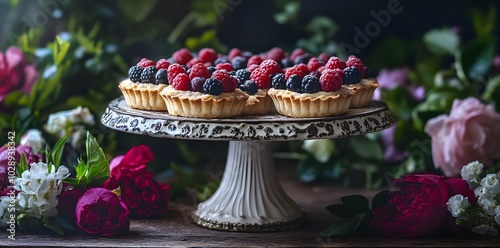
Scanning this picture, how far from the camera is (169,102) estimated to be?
4.55ft

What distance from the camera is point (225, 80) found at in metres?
1.37

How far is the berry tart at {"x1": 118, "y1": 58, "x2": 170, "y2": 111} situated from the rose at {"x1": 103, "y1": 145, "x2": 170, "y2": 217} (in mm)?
133

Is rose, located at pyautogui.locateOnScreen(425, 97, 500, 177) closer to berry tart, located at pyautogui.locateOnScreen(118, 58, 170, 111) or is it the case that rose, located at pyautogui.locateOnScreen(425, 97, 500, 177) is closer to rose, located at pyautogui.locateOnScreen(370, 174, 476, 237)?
rose, located at pyautogui.locateOnScreen(370, 174, 476, 237)

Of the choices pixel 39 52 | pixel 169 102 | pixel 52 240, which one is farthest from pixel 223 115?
pixel 39 52

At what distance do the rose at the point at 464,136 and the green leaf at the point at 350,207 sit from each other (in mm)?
354

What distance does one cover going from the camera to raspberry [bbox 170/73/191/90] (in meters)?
1.37

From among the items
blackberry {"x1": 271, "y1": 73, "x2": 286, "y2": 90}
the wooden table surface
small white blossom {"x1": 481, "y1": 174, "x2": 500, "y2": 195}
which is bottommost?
the wooden table surface

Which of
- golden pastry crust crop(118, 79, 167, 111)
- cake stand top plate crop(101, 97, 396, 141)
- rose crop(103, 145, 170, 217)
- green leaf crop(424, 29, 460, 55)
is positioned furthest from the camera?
green leaf crop(424, 29, 460, 55)

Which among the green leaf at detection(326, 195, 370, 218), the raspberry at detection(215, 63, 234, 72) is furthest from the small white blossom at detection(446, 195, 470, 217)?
the raspberry at detection(215, 63, 234, 72)

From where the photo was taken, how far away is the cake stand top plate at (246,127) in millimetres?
A: 1320

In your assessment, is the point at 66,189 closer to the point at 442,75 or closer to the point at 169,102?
the point at 169,102

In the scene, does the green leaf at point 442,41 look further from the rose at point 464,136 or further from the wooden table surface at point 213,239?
the wooden table surface at point 213,239

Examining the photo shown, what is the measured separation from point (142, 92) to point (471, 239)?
636mm

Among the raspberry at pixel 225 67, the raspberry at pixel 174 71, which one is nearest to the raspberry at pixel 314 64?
the raspberry at pixel 225 67
